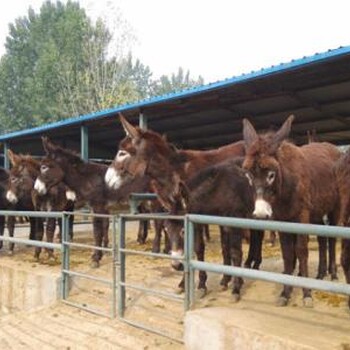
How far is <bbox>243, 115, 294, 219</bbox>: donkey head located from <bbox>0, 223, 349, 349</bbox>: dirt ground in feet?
3.52

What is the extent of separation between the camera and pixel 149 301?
6371mm

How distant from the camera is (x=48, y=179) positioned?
30.4 feet

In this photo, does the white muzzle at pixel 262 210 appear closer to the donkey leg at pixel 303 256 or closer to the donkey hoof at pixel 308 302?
the donkey leg at pixel 303 256

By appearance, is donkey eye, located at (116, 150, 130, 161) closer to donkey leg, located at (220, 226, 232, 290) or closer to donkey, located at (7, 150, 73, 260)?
donkey leg, located at (220, 226, 232, 290)

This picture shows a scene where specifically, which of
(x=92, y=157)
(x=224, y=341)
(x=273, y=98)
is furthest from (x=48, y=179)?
(x=92, y=157)

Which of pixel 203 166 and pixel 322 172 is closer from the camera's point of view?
pixel 322 172

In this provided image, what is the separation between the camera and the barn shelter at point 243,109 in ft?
28.5

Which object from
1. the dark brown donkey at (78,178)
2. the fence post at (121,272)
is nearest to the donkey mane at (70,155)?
the dark brown donkey at (78,178)

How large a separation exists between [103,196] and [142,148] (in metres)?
2.75

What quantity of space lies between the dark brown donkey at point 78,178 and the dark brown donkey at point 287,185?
12.5 feet

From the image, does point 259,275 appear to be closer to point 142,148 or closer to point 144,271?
point 142,148

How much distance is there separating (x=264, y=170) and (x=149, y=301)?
7.50 feet

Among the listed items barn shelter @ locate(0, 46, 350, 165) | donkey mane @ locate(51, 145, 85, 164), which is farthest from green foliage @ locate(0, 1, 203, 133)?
donkey mane @ locate(51, 145, 85, 164)

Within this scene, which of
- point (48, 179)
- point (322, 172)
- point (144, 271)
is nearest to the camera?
point (322, 172)
